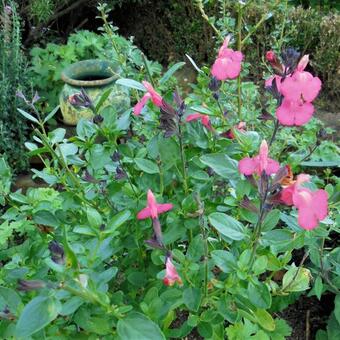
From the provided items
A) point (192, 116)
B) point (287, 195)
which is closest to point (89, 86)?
point (192, 116)

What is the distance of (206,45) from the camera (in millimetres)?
4555

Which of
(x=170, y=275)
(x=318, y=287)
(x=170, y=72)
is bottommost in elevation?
(x=318, y=287)

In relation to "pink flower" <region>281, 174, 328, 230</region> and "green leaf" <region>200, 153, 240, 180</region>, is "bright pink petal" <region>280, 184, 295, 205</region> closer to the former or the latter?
"pink flower" <region>281, 174, 328, 230</region>

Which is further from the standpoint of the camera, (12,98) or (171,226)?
(12,98)

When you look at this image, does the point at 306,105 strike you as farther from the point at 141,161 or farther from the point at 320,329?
the point at 320,329

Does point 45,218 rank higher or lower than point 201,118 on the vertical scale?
lower

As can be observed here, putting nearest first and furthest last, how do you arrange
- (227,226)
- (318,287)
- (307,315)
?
1. (227,226)
2. (318,287)
3. (307,315)

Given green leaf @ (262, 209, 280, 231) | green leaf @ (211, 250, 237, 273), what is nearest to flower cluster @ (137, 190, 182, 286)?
green leaf @ (211, 250, 237, 273)

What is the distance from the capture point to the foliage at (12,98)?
3376 millimetres

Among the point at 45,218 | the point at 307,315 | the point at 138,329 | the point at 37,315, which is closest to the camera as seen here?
the point at 37,315

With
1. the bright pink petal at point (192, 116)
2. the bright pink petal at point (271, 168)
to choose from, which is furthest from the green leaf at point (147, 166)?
the bright pink petal at point (271, 168)

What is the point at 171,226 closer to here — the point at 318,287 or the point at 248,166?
the point at 248,166

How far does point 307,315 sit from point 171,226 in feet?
3.26

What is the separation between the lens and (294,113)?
1.14 metres
